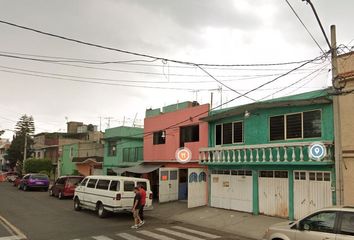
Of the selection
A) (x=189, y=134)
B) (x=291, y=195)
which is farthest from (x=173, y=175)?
(x=291, y=195)

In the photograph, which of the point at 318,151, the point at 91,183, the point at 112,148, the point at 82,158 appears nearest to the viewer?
the point at 318,151

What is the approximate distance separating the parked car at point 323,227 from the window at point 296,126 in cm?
762

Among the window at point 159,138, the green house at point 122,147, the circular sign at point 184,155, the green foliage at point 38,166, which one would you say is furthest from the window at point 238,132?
the green foliage at point 38,166

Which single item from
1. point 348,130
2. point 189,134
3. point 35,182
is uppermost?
point 189,134

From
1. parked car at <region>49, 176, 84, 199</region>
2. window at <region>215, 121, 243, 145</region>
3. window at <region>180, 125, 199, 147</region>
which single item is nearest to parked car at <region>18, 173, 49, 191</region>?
parked car at <region>49, 176, 84, 199</region>

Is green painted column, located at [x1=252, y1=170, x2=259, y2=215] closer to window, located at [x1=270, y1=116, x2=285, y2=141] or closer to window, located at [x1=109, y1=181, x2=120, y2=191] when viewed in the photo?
window, located at [x1=270, y1=116, x2=285, y2=141]

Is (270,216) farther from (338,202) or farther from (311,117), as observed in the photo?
(338,202)

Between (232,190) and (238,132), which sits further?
(238,132)

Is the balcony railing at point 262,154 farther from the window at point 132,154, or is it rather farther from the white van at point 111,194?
the window at point 132,154

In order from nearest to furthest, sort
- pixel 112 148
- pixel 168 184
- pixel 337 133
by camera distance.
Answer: pixel 337 133 → pixel 168 184 → pixel 112 148

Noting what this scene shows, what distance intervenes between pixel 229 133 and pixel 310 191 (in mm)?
6107

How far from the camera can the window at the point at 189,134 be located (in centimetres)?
2461

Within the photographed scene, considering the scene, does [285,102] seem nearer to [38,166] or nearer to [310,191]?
[310,191]

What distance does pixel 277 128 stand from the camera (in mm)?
19172
